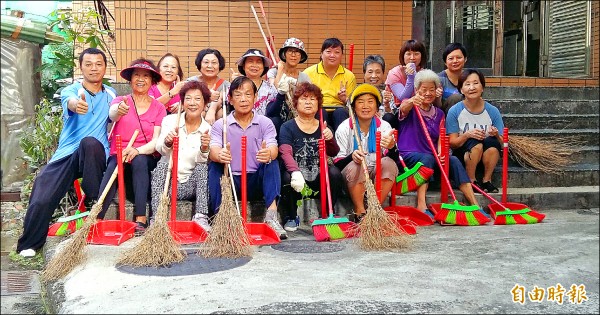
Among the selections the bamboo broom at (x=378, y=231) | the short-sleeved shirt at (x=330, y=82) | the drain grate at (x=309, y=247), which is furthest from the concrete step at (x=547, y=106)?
the drain grate at (x=309, y=247)

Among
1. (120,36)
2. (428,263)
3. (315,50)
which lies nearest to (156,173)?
(428,263)

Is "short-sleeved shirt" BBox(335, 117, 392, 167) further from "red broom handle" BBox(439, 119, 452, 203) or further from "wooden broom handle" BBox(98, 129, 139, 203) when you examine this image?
"wooden broom handle" BBox(98, 129, 139, 203)

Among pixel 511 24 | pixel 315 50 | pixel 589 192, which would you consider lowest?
pixel 589 192

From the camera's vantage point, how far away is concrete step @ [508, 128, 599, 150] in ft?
20.1

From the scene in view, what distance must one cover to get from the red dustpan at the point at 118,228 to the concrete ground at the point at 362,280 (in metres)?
0.07

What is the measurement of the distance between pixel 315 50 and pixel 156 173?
3.38 meters

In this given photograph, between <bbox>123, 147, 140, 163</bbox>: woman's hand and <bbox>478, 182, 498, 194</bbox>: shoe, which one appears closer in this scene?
<bbox>123, 147, 140, 163</bbox>: woman's hand

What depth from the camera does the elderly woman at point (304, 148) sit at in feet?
15.6

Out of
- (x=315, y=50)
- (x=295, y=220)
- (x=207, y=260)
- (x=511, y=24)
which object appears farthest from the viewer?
(x=511, y=24)

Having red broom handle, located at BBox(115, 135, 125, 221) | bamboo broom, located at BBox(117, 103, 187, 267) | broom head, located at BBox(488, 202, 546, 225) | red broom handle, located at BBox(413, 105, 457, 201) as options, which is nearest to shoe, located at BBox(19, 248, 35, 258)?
red broom handle, located at BBox(115, 135, 125, 221)

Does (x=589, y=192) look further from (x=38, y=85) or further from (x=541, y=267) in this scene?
(x=38, y=85)

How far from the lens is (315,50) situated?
7.25 meters

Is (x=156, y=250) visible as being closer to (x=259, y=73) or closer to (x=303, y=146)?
(x=303, y=146)

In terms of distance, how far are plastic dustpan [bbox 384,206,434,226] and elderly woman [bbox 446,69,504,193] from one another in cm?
82
